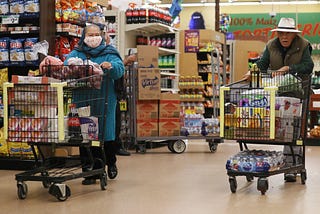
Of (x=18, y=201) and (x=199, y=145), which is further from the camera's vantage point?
(x=199, y=145)

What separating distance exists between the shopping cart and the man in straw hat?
6.02ft

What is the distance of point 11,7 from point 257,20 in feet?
53.2

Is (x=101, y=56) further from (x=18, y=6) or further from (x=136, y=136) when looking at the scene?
(x=136, y=136)

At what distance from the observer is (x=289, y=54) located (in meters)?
6.09

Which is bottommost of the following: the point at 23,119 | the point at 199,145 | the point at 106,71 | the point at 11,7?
the point at 199,145

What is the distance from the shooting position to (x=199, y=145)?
10609mm

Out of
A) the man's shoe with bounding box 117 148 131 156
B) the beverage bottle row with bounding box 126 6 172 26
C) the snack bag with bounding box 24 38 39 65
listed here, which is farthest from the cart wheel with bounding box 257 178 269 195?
the beverage bottle row with bounding box 126 6 172 26

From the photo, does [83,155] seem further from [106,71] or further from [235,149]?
[235,149]

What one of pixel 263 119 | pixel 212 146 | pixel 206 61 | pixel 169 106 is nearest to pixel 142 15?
pixel 169 106

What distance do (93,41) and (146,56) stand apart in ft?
10.9

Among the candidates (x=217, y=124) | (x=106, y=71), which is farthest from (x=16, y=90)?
(x=217, y=124)

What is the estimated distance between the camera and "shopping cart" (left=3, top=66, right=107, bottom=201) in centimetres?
486

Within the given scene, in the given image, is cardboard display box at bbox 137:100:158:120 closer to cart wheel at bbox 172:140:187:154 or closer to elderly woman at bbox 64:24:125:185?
cart wheel at bbox 172:140:187:154

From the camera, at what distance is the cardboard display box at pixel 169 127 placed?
919 cm
